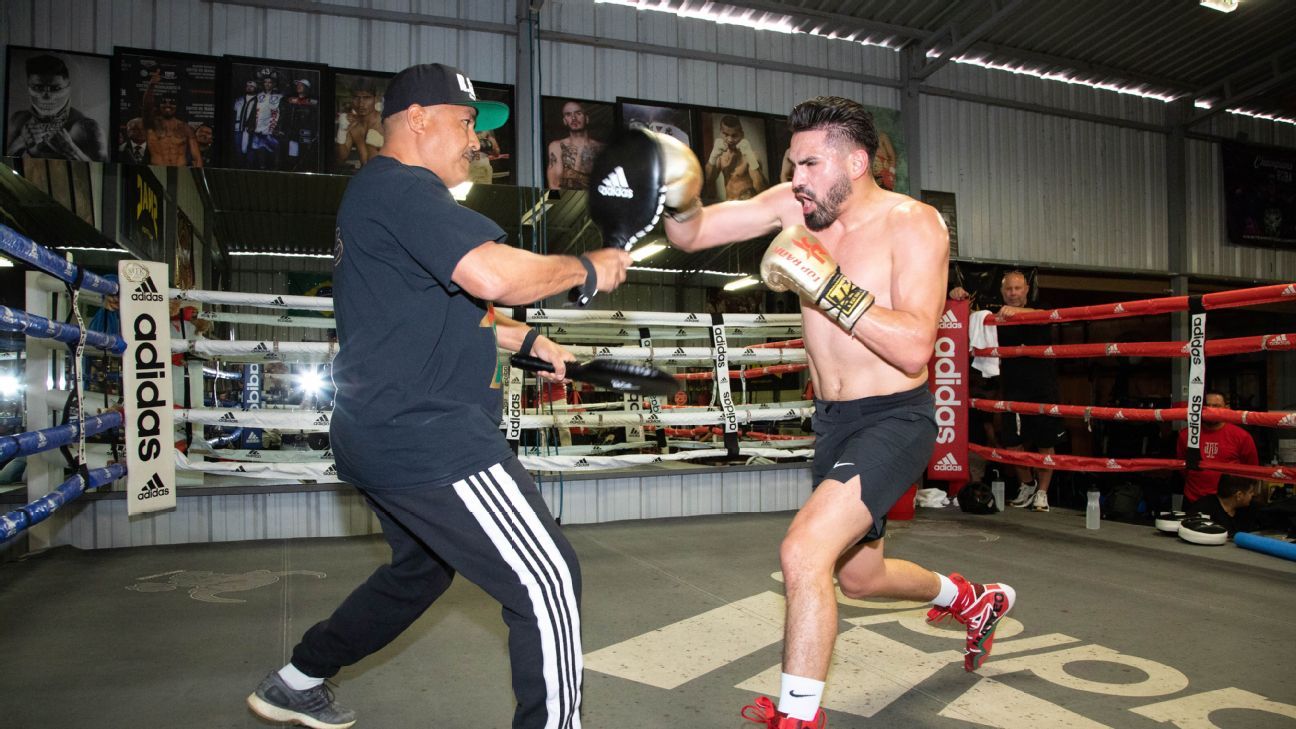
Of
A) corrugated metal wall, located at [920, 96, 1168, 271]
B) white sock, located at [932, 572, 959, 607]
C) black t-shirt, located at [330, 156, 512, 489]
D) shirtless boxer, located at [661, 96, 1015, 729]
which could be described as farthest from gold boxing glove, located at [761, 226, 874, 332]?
corrugated metal wall, located at [920, 96, 1168, 271]

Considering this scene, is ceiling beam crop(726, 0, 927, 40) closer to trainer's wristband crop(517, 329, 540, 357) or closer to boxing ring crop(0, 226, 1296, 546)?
boxing ring crop(0, 226, 1296, 546)

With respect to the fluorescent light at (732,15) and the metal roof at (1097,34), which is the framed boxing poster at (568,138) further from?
the metal roof at (1097,34)

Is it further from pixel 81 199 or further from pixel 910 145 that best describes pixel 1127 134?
pixel 81 199

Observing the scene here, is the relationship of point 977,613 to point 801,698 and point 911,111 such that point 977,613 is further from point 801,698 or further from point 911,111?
point 911,111

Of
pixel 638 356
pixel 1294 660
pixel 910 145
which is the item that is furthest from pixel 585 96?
pixel 1294 660

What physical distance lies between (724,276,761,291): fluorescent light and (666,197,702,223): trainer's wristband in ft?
21.1

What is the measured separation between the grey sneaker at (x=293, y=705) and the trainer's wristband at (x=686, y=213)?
157 cm

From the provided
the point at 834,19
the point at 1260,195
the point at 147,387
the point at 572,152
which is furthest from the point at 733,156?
the point at 1260,195

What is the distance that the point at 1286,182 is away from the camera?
30.7 feet

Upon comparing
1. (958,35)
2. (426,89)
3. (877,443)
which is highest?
(958,35)

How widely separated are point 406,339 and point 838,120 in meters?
1.28

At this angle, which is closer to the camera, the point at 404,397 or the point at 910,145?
the point at 404,397

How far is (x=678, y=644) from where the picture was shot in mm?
2537

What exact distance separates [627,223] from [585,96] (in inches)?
177
